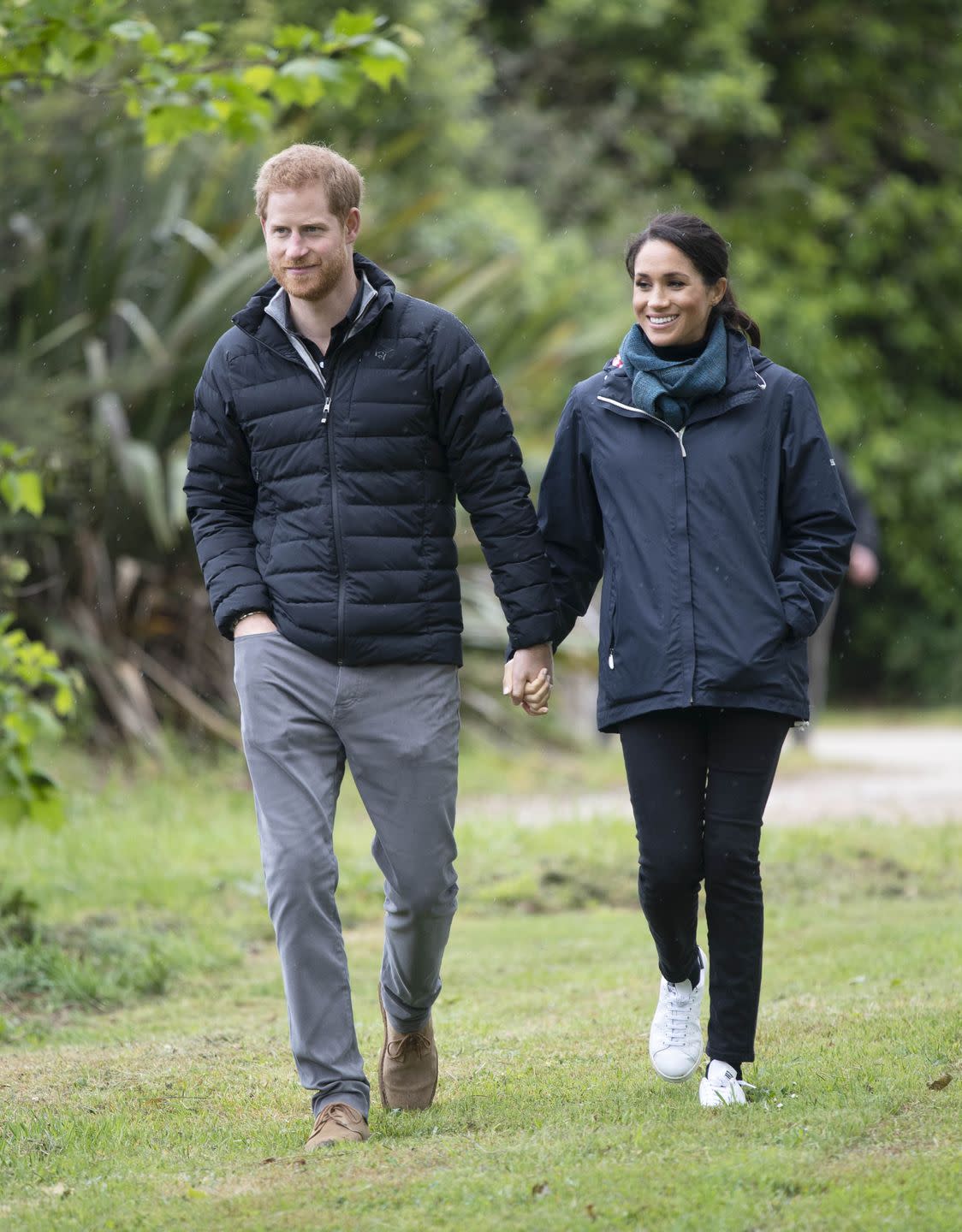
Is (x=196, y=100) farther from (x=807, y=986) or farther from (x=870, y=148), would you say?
(x=870, y=148)

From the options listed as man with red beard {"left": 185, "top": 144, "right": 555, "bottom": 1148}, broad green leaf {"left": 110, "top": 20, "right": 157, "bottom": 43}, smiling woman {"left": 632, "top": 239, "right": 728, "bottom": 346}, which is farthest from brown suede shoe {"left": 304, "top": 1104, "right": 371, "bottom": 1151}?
broad green leaf {"left": 110, "top": 20, "right": 157, "bottom": 43}

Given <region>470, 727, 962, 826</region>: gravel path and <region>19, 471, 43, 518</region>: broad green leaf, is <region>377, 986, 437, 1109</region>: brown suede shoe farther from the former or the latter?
<region>470, 727, 962, 826</region>: gravel path

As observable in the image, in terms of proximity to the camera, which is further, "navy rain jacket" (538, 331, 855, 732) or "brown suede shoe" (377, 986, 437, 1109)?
"brown suede shoe" (377, 986, 437, 1109)

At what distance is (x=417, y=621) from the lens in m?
4.21

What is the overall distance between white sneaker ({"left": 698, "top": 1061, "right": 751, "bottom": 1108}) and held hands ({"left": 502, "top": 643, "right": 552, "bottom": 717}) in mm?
895

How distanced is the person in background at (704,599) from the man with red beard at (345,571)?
251mm

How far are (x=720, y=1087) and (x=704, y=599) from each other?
1.09m

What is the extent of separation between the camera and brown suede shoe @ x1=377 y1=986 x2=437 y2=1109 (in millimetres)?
4406

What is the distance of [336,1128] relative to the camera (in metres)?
4.04

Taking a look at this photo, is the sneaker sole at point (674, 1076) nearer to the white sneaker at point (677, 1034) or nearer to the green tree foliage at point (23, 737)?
the white sneaker at point (677, 1034)

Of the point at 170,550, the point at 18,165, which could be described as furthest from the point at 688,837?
the point at 18,165

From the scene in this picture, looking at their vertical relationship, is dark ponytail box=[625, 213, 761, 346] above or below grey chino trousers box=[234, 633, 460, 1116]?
above

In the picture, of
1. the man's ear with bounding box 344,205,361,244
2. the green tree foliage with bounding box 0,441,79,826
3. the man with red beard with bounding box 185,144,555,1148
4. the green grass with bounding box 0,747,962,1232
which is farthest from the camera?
the green tree foliage with bounding box 0,441,79,826

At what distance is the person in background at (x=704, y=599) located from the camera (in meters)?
4.20
